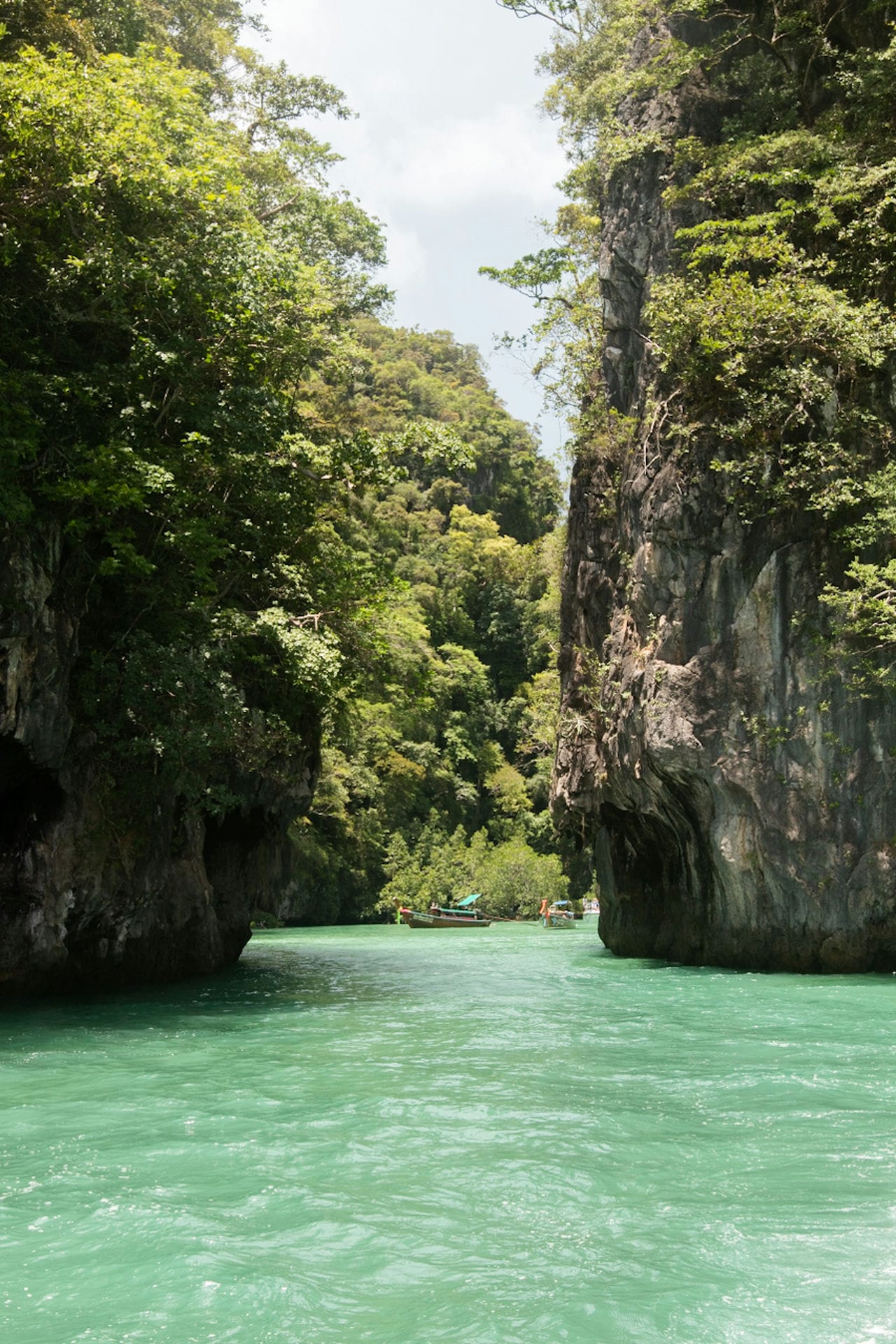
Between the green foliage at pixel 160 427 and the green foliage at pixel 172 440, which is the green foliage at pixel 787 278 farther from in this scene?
the green foliage at pixel 160 427

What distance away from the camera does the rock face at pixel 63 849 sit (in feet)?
34.5

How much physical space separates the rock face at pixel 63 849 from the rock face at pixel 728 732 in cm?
677

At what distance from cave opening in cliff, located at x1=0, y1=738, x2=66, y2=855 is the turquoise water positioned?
1.98 metres

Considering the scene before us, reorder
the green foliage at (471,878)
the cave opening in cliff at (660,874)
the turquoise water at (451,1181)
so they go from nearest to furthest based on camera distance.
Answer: the turquoise water at (451,1181) < the cave opening in cliff at (660,874) < the green foliage at (471,878)

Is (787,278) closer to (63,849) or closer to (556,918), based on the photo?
(63,849)

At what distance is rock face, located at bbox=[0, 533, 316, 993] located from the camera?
414 inches

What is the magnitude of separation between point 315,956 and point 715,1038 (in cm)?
1348

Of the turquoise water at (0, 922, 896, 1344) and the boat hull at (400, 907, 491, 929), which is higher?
the turquoise water at (0, 922, 896, 1344)

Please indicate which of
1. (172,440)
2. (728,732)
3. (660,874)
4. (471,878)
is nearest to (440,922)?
(471,878)

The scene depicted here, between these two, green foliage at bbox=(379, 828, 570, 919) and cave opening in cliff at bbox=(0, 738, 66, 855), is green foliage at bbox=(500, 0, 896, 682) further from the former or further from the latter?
green foliage at bbox=(379, 828, 570, 919)

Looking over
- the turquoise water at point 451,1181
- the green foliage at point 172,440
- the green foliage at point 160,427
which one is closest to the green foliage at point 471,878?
the green foliage at point 172,440

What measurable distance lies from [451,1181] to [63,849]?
768 centimetres

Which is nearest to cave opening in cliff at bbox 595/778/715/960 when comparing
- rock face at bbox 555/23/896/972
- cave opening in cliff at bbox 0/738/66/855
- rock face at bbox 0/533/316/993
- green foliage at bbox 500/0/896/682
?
rock face at bbox 555/23/896/972

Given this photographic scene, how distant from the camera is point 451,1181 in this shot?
17.6ft
